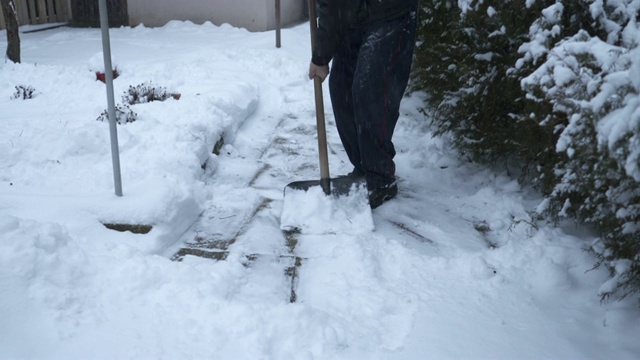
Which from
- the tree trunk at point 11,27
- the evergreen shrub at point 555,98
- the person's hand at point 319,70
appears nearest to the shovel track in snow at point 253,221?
the person's hand at point 319,70

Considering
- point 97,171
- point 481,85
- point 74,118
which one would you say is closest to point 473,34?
point 481,85

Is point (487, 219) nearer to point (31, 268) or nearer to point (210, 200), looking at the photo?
point (210, 200)

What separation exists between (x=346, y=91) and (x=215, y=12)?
25.6 ft

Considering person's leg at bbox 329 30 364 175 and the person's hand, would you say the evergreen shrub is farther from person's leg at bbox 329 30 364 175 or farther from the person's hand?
the person's hand

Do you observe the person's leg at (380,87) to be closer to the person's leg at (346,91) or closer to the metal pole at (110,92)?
the person's leg at (346,91)

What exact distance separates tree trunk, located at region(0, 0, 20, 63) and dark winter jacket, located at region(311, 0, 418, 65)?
5.47 metres

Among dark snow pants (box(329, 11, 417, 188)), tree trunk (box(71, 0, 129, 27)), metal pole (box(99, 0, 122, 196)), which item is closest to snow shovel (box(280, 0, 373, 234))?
dark snow pants (box(329, 11, 417, 188))

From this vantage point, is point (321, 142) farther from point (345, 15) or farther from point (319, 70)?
point (345, 15)

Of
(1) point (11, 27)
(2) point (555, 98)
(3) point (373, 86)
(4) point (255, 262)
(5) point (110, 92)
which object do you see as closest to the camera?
(2) point (555, 98)

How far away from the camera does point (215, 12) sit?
1051cm

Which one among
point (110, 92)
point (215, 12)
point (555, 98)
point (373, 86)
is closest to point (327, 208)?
point (373, 86)

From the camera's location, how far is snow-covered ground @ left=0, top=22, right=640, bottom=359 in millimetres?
2041

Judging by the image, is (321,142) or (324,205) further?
(321,142)

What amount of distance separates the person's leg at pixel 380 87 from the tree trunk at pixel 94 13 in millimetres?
9344
